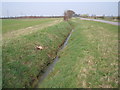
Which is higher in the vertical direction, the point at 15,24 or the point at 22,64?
the point at 15,24

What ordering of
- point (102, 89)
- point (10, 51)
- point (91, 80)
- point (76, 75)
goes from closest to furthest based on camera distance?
point (102, 89) < point (91, 80) < point (76, 75) < point (10, 51)

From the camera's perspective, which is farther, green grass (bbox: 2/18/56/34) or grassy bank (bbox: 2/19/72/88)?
green grass (bbox: 2/18/56/34)

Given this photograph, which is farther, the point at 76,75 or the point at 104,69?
the point at 104,69

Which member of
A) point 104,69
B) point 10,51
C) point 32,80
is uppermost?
point 10,51

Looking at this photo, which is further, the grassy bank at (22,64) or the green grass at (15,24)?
the green grass at (15,24)

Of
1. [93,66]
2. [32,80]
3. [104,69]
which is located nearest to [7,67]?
[32,80]

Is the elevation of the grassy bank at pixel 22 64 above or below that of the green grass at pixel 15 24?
below

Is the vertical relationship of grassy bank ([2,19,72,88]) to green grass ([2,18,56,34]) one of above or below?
below

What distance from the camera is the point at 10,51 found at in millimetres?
8055

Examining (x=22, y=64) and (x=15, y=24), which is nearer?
(x=22, y=64)

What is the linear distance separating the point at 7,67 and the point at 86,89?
458 cm

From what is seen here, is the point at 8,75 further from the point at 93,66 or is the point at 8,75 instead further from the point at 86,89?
the point at 93,66

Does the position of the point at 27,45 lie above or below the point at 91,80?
above

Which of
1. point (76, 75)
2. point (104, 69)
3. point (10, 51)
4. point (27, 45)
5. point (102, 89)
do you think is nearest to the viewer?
point (102, 89)
